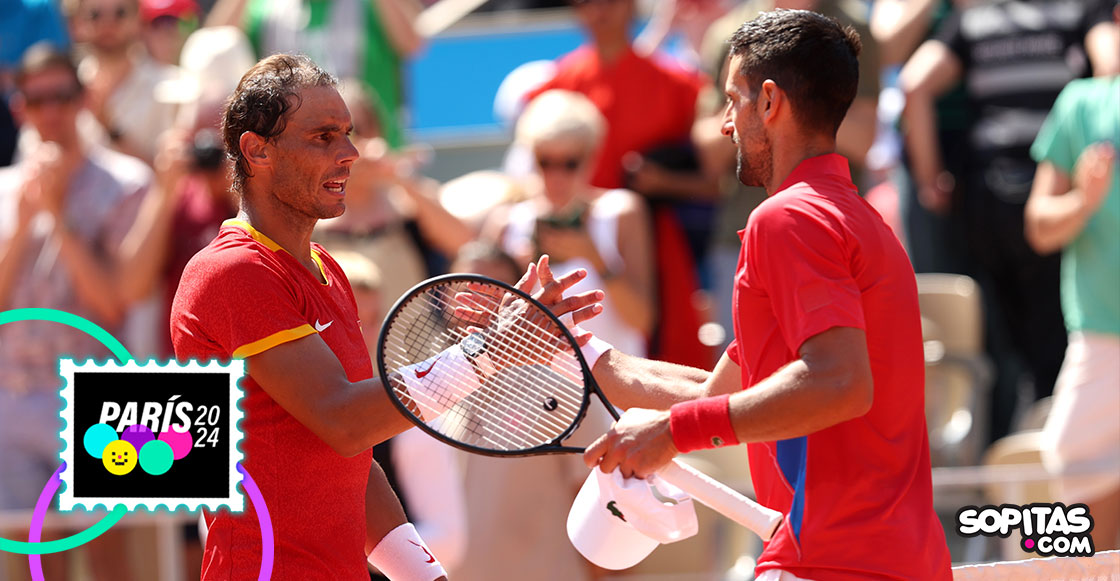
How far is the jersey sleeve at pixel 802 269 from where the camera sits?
277 cm

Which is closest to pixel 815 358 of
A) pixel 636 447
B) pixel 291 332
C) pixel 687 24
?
pixel 636 447

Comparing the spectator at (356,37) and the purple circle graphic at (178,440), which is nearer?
the purple circle graphic at (178,440)

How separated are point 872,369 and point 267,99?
138 centimetres

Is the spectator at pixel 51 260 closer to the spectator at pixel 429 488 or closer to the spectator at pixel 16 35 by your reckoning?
the spectator at pixel 16 35

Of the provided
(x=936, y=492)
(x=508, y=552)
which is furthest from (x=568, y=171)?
(x=936, y=492)

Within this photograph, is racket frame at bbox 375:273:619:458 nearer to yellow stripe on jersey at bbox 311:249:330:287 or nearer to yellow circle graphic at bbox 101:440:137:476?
yellow stripe on jersey at bbox 311:249:330:287

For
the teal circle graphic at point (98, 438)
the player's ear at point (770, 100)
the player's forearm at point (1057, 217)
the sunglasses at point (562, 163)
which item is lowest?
the player's forearm at point (1057, 217)

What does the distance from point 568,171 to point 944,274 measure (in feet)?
6.81

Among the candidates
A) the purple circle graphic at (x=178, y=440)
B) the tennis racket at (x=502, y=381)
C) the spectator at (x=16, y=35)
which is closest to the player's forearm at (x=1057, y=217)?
the tennis racket at (x=502, y=381)

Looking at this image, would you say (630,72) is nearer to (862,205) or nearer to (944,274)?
(944,274)

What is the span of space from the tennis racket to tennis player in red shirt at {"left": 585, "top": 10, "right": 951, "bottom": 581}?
14 centimetres

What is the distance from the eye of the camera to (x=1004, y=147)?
21.8 feet

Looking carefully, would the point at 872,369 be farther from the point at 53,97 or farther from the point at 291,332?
the point at 53,97

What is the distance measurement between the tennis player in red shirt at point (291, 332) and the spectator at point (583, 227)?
106 inches
